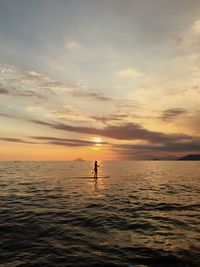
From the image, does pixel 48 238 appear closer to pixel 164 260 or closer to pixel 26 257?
pixel 26 257

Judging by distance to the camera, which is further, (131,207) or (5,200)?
(5,200)

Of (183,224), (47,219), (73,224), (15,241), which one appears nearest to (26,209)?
(47,219)

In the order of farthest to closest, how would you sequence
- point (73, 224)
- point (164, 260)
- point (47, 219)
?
point (47, 219), point (73, 224), point (164, 260)

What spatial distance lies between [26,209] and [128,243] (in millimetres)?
12603

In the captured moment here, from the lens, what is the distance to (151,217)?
19703 mm

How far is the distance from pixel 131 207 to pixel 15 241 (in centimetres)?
1300

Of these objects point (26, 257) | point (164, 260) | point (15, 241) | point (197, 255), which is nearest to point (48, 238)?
point (15, 241)

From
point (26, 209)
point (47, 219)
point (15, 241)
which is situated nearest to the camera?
point (15, 241)

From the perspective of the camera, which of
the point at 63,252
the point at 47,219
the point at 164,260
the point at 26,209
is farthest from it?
the point at 26,209

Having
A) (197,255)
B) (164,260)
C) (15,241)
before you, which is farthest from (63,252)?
(197,255)

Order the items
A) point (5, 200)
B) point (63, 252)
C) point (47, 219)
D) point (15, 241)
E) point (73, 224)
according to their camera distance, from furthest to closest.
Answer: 1. point (5, 200)
2. point (47, 219)
3. point (73, 224)
4. point (15, 241)
5. point (63, 252)

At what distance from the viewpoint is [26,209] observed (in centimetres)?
2264

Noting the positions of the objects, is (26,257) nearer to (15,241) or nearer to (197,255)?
(15,241)

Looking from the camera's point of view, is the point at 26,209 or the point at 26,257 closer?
the point at 26,257
